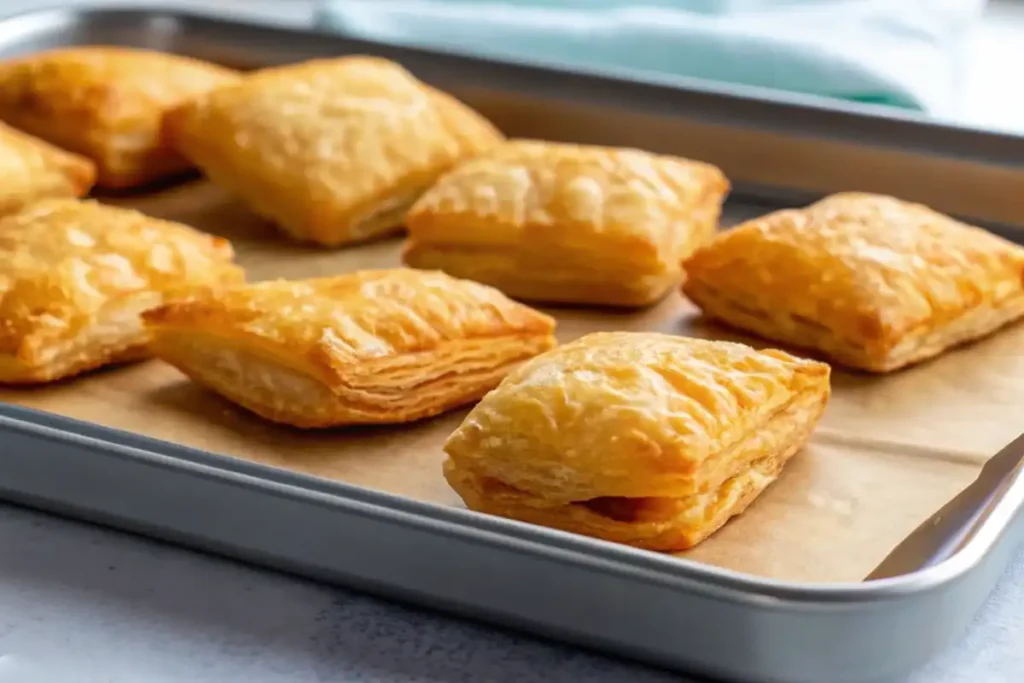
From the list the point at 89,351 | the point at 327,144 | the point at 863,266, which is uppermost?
the point at 863,266

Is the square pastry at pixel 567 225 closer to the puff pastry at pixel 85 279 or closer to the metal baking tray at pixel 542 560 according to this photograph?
the puff pastry at pixel 85 279

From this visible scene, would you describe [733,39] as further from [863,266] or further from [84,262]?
[84,262]

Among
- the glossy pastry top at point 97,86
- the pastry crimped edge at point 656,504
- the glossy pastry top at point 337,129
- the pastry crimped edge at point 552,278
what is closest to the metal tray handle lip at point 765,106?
the glossy pastry top at point 337,129

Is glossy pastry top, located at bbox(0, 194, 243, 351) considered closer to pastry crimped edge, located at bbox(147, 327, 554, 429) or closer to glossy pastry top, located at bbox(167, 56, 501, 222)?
pastry crimped edge, located at bbox(147, 327, 554, 429)

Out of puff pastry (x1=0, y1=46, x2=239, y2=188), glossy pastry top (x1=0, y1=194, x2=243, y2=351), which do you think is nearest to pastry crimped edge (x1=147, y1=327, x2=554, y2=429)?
glossy pastry top (x1=0, y1=194, x2=243, y2=351)

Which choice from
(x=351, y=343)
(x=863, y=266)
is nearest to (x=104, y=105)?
(x=351, y=343)

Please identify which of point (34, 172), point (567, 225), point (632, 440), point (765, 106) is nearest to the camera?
point (632, 440)
